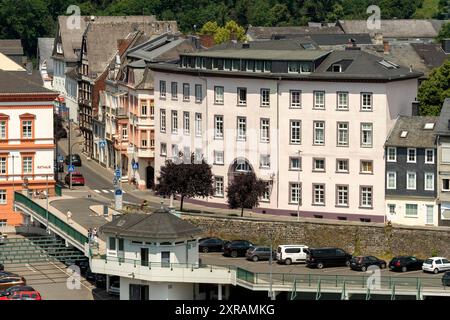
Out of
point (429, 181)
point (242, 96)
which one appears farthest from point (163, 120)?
point (429, 181)

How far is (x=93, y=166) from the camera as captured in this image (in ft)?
352

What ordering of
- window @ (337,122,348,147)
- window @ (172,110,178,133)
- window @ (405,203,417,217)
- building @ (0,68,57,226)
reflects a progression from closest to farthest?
window @ (405,203,417,217)
window @ (337,122,348,147)
building @ (0,68,57,226)
window @ (172,110,178,133)

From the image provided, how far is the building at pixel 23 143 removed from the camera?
9100 centimetres

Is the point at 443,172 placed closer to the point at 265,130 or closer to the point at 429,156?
the point at 429,156

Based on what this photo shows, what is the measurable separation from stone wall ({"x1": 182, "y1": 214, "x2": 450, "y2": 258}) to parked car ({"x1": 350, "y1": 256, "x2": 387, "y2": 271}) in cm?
458

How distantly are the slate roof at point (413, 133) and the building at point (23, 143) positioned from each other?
74.7 feet

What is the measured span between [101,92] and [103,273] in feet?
145

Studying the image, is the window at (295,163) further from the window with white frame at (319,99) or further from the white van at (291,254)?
the white van at (291,254)

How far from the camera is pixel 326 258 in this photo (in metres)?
70.6

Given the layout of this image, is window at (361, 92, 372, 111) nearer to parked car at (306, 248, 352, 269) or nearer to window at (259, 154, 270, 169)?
window at (259, 154, 270, 169)

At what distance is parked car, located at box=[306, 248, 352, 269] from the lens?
7031cm

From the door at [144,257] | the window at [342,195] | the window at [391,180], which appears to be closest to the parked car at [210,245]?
the door at [144,257]

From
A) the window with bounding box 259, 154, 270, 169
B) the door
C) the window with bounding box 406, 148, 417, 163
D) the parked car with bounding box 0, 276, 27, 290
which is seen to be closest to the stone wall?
the window with bounding box 406, 148, 417, 163

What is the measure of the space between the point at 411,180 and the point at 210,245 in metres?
12.5
